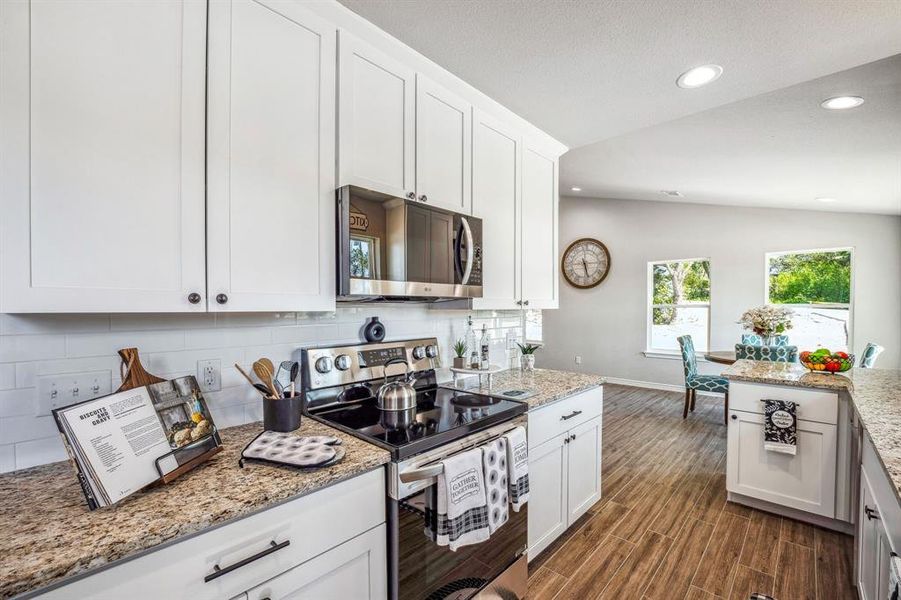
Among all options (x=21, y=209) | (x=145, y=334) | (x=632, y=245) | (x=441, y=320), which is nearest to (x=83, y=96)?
(x=21, y=209)

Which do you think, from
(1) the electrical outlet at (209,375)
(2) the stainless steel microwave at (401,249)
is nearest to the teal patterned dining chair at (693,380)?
(2) the stainless steel microwave at (401,249)

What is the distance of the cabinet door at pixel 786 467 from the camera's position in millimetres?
2365

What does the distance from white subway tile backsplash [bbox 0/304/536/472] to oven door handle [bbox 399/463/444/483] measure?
73 centimetres

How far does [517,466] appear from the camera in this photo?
1.64 metres

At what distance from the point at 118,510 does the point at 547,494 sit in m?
1.79

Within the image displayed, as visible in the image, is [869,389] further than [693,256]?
No

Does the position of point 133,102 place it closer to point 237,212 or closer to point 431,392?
point 237,212

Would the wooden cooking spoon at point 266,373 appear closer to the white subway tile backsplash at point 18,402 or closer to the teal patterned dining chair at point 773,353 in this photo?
the white subway tile backsplash at point 18,402

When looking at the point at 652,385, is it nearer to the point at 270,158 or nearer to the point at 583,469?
the point at 583,469

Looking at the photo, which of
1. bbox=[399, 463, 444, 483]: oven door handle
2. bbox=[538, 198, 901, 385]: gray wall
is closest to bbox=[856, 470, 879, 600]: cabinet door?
bbox=[399, 463, 444, 483]: oven door handle

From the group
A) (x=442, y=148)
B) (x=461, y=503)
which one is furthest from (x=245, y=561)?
(x=442, y=148)

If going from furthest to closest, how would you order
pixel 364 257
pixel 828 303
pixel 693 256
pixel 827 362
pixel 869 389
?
pixel 693 256 → pixel 828 303 → pixel 827 362 → pixel 869 389 → pixel 364 257

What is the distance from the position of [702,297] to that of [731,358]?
1.71 m

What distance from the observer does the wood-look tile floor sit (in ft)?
6.42
